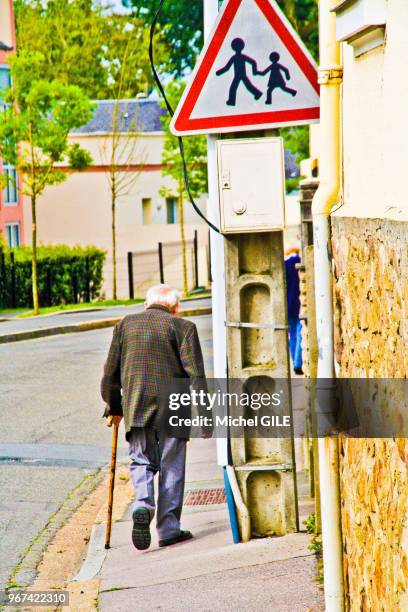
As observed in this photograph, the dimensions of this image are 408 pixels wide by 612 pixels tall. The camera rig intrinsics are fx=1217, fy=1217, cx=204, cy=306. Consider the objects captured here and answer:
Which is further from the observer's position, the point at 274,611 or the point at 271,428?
the point at 271,428

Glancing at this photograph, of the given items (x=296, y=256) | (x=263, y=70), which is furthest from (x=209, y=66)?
(x=296, y=256)

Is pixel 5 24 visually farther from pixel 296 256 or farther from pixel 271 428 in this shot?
pixel 271 428

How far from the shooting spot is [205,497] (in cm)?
899

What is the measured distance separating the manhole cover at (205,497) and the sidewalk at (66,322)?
44.4 feet

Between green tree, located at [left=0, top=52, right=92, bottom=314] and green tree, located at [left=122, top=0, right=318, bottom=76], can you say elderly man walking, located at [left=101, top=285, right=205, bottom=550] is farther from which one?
green tree, located at [left=122, top=0, right=318, bottom=76]

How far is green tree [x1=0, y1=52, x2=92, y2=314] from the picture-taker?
28391mm

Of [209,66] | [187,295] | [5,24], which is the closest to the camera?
[209,66]

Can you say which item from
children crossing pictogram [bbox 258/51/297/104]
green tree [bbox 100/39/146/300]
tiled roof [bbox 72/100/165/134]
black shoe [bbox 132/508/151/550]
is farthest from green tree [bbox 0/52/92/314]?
children crossing pictogram [bbox 258/51/297/104]

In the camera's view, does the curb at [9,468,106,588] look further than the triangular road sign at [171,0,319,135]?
Yes

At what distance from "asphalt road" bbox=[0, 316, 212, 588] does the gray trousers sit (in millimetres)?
905

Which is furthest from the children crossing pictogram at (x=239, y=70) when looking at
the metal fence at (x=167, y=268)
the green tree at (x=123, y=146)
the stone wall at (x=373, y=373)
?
the metal fence at (x=167, y=268)

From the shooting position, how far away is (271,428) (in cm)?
714

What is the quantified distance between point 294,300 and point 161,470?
7927mm

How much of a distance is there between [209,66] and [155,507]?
3069 millimetres
